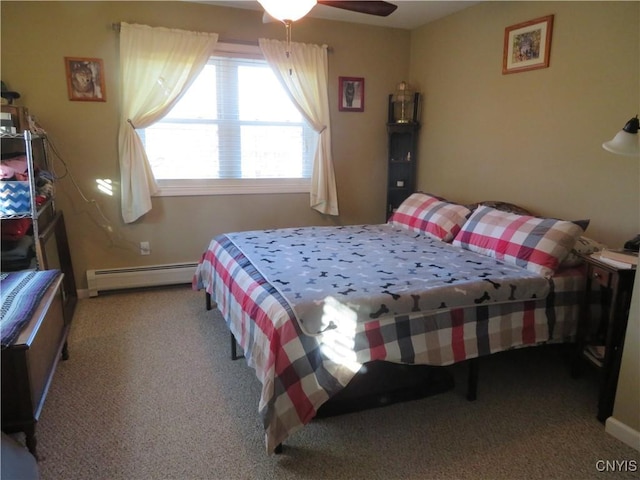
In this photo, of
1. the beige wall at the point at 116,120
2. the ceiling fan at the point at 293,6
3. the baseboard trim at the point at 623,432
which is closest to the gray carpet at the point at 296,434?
the baseboard trim at the point at 623,432

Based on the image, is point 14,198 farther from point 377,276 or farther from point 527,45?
point 527,45

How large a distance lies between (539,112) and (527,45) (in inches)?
19.4

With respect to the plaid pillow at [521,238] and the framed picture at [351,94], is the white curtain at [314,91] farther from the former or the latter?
the plaid pillow at [521,238]

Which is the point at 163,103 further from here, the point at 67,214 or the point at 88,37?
the point at 67,214

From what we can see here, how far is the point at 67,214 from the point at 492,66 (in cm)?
362

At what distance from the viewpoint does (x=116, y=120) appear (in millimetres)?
3484

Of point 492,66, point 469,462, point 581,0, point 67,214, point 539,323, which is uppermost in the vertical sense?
point 581,0

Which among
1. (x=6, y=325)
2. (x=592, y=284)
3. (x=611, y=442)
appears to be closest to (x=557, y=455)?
(x=611, y=442)

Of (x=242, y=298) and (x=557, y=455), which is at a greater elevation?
(x=242, y=298)

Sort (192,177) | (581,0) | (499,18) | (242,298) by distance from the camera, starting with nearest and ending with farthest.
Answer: (242,298) < (581,0) < (499,18) < (192,177)

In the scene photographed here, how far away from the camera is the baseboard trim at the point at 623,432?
1.85 meters

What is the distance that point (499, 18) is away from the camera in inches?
128

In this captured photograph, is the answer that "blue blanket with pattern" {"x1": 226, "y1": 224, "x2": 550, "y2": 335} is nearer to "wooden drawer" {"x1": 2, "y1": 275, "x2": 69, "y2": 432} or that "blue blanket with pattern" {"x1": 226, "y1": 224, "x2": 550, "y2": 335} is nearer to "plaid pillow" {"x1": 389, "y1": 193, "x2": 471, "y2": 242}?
"plaid pillow" {"x1": 389, "y1": 193, "x2": 471, "y2": 242}

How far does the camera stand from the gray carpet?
5.70 feet
